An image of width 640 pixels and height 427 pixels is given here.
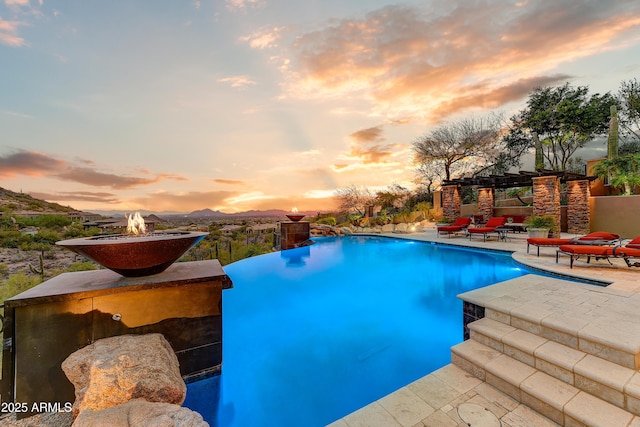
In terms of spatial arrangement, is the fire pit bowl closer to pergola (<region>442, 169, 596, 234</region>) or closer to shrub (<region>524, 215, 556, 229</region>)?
shrub (<region>524, 215, 556, 229</region>)

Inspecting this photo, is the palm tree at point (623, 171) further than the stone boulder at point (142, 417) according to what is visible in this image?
Yes

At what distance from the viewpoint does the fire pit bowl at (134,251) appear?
2.07 meters

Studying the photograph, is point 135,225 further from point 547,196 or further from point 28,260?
point 547,196

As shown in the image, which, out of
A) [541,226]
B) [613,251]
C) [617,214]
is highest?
[617,214]

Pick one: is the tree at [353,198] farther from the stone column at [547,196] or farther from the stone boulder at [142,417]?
the stone boulder at [142,417]

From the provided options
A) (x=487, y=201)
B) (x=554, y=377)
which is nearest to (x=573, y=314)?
(x=554, y=377)

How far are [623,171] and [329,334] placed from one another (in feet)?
54.4

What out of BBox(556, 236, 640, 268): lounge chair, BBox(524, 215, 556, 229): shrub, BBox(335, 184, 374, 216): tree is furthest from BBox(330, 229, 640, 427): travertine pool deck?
BBox(335, 184, 374, 216): tree

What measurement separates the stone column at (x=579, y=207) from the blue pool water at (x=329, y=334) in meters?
6.77

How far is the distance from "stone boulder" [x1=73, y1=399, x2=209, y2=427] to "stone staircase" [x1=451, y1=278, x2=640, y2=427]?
98.6 inches

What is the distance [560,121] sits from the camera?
668 inches

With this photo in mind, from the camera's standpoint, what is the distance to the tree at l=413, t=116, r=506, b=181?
1948cm

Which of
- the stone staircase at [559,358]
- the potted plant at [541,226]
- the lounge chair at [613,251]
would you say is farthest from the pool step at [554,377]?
the potted plant at [541,226]

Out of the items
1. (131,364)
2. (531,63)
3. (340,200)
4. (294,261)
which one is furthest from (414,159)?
(131,364)
